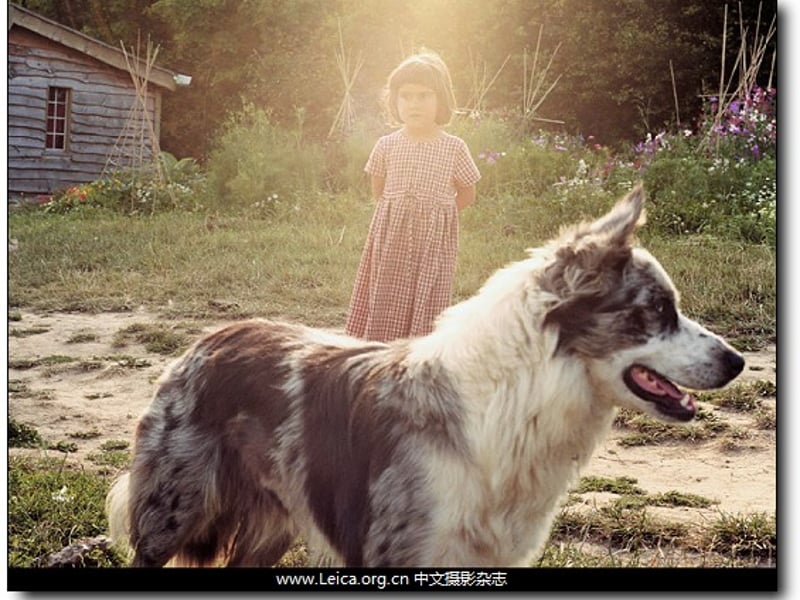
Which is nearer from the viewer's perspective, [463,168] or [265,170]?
[463,168]

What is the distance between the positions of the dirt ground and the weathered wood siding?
2.27 feet

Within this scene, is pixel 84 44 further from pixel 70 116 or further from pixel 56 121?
pixel 70 116

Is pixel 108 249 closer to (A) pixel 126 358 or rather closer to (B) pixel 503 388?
(A) pixel 126 358

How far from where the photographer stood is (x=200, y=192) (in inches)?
233

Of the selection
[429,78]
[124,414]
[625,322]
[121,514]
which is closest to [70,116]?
[124,414]

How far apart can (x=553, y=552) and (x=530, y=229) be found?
316 cm

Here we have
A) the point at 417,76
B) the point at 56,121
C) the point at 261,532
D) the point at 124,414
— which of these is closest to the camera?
the point at 261,532

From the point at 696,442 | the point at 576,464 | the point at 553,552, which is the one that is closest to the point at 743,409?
the point at 696,442

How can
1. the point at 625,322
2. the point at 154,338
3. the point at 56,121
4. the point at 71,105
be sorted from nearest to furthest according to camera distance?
the point at 625,322
the point at 56,121
the point at 154,338
the point at 71,105

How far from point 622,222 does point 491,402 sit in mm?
529

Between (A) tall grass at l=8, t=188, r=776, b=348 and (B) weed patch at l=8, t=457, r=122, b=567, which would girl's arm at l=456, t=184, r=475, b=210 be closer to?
(A) tall grass at l=8, t=188, r=776, b=348

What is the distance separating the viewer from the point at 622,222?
2402 millimetres

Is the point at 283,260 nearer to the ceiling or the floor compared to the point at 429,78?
nearer to the floor

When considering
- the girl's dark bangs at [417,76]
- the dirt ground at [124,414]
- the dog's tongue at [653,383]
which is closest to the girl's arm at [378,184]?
the girl's dark bangs at [417,76]
